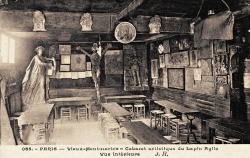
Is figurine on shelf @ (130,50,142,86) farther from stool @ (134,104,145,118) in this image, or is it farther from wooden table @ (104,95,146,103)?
stool @ (134,104,145,118)

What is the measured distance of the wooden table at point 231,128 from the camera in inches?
145

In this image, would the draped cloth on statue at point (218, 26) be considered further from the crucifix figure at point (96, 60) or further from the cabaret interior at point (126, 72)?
the crucifix figure at point (96, 60)

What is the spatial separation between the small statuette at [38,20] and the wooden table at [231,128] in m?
3.51

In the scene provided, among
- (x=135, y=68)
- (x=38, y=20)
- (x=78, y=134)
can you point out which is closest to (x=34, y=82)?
(x=78, y=134)

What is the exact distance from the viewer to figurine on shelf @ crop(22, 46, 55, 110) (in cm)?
722

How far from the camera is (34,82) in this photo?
24.5 feet

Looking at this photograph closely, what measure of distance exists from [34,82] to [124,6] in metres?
4.30

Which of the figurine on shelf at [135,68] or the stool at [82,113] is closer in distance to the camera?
the stool at [82,113]

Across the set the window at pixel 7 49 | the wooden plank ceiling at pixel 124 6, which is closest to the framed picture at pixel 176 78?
the wooden plank ceiling at pixel 124 6

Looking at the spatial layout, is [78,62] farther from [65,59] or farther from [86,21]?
[86,21]

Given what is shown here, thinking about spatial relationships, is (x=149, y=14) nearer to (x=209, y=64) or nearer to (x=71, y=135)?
(x=209, y=64)

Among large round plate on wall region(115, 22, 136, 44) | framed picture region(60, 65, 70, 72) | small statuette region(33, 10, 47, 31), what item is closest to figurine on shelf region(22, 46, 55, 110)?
framed picture region(60, 65, 70, 72)

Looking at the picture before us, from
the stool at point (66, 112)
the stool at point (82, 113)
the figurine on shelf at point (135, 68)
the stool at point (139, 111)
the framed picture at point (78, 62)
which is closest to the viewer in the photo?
the stool at point (66, 112)

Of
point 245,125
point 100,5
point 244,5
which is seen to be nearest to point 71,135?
point 100,5
